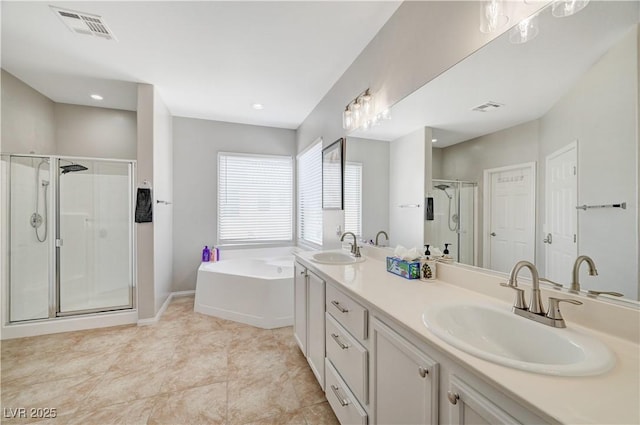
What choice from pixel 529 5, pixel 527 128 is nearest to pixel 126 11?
pixel 529 5

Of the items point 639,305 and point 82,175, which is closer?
point 639,305

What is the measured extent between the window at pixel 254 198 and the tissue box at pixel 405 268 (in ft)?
9.27

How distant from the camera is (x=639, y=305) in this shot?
0.78 m

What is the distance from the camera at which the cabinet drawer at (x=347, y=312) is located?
1213 millimetres

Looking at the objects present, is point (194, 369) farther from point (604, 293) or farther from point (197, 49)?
point (197, 49)

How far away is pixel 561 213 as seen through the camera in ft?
3.13

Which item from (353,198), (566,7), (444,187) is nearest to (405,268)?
(444,187)

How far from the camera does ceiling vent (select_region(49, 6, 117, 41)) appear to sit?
5.98ft

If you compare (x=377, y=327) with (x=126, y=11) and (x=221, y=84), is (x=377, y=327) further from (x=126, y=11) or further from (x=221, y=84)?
(x=221, y=84)

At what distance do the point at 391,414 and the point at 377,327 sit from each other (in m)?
0.31

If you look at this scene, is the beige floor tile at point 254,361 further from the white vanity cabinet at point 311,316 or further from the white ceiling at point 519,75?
the white ceiling at point 519,75

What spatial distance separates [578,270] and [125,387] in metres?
2.68

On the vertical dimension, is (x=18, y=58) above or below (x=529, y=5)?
above

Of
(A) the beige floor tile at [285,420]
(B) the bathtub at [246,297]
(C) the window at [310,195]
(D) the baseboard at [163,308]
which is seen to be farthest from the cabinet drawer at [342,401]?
(D) the baseboard at [163,308]
